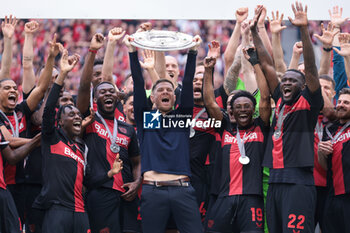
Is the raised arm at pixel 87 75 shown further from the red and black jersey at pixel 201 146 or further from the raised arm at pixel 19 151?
the red and black jersey at pixel 201 146

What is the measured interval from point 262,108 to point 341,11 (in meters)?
2.09

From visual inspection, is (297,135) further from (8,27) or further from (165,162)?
(8,27)

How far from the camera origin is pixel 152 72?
6328mm

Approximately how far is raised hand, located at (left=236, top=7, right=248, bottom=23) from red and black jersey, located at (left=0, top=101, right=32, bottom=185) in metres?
2.78

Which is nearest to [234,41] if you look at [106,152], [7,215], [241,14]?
[241,14]

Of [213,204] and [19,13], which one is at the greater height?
[19,13]

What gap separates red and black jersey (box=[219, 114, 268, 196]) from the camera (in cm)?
566

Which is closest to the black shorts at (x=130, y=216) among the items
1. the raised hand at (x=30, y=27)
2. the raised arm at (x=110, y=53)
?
the raised arm at (x=110, y=53)

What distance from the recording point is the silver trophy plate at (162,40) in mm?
5839

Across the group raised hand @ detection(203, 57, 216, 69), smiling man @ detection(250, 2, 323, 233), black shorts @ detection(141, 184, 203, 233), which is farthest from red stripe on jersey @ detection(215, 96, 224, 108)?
black shorts @ detection(141, 184, 203, 233)

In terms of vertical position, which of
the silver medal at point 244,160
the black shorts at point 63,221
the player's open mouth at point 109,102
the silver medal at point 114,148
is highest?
the player's open mouth at point 109,102

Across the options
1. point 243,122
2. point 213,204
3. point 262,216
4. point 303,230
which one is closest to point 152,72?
point 243,122

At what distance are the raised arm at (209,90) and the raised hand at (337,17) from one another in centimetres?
191

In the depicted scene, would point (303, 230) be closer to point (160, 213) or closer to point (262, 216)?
point (262, 216)
